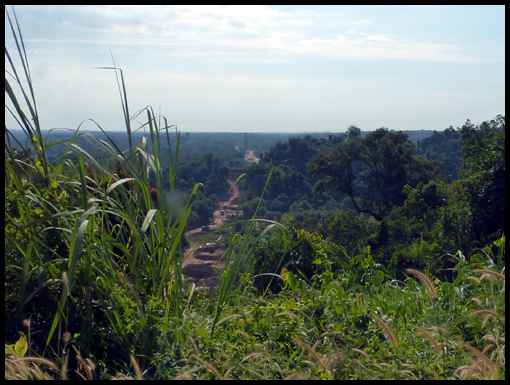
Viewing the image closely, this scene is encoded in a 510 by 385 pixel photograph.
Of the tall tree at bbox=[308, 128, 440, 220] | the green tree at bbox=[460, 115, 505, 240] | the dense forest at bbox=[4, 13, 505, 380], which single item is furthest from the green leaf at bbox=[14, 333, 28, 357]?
the tall tree at bbox=[308, 128, 440, 220]

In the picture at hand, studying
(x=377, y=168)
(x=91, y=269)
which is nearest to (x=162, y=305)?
(x=91, y=269)

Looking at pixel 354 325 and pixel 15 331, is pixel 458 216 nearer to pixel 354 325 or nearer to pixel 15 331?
pixel 354 325

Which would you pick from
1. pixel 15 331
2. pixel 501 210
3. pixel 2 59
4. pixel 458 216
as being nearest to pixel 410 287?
pixel 15 331

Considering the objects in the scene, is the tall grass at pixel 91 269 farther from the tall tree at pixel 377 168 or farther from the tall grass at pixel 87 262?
the tall tree at pixel 377 168

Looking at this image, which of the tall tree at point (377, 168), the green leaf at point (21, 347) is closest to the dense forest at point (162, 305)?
the green leaf at point (21, 347)

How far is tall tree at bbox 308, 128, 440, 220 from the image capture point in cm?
1590

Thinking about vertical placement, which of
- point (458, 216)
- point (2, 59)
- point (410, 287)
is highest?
point (2, 59)

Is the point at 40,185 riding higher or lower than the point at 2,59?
lower

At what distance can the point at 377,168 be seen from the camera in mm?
16219

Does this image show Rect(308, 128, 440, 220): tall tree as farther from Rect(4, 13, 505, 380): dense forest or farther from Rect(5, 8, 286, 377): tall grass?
Rect(5, 8, 286, 377): tall grass

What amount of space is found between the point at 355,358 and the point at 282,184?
52.7 ft

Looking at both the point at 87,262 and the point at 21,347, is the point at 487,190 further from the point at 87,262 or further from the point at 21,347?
the point at 21,347

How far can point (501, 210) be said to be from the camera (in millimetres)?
7633
